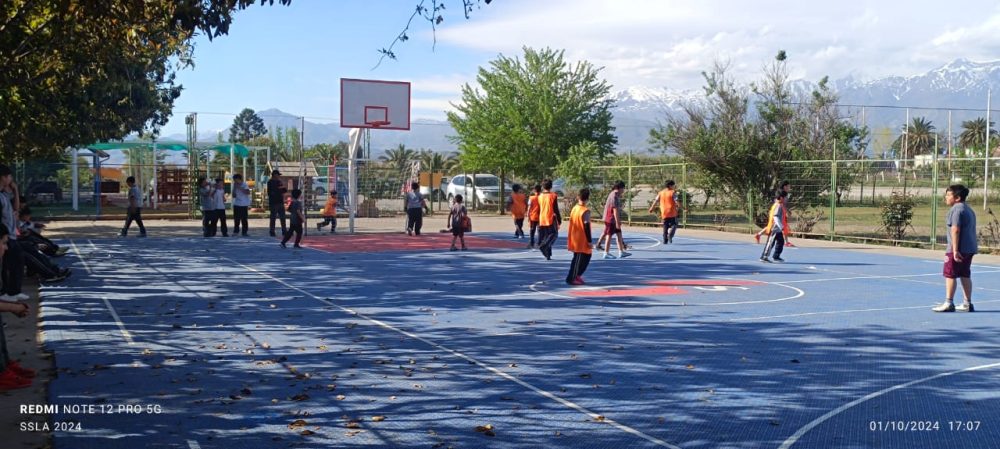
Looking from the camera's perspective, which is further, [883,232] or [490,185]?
[490,185]

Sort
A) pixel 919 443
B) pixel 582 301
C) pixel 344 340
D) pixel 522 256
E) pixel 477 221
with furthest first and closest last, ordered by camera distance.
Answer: pixel 477 221, pixel 522 256, pixel 582 301, pixel 344 340, pixel 919 443

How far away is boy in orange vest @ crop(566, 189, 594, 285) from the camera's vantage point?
15375mm

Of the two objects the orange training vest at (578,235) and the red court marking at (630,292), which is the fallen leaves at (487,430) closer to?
the red court marking at (630,292)

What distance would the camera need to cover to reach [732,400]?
7.88 metres

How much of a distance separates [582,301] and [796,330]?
3504mm

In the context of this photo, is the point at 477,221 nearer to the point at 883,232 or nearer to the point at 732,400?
the point at 883,232

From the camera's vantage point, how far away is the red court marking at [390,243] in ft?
76.7

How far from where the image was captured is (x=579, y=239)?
15.5 m

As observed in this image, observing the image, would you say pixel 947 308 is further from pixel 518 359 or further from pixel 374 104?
pixel 374 104

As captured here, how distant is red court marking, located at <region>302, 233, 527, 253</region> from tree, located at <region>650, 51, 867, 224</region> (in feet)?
29.5

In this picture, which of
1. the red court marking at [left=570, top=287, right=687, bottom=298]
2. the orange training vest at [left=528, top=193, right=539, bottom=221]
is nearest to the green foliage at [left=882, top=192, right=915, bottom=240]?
the orange training vest at [left=528, top=193, right=539, bottom=221]

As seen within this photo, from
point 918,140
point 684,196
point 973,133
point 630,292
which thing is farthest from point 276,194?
point 918,140

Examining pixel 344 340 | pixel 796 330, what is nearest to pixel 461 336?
pixel 344 340
